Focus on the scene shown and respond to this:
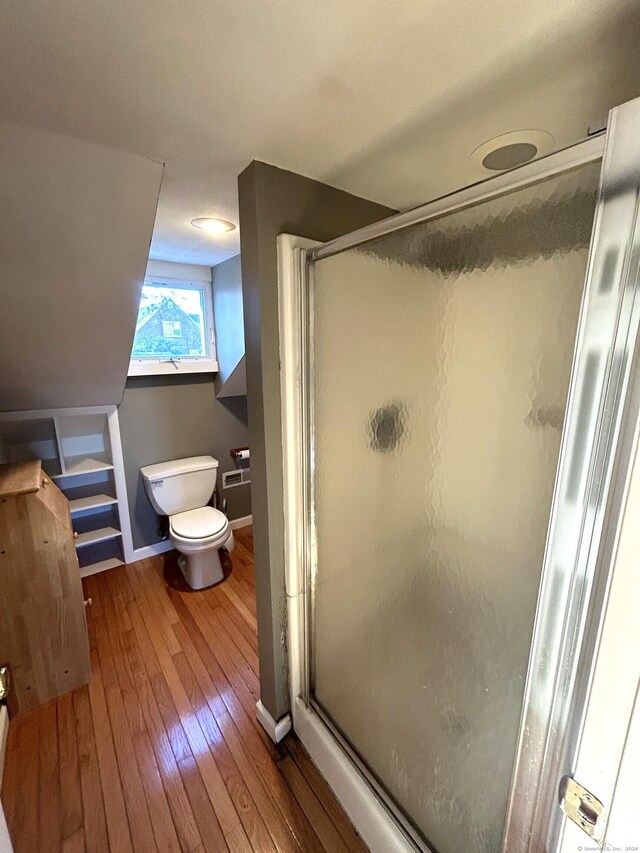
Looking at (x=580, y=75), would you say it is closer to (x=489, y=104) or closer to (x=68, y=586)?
(x=489, y=104)

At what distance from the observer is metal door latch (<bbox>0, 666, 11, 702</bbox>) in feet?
4.70

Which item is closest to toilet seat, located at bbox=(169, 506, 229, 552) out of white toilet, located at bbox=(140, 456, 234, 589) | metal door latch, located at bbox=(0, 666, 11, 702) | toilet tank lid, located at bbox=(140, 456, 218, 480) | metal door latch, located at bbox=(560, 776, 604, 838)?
white toilet, located at bbox=(140, 456, 234, 589)

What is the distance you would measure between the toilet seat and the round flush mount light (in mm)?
2166

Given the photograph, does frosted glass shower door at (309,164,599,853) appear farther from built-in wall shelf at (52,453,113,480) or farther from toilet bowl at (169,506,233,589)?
built-in wall shelf at (52,453,113,480)

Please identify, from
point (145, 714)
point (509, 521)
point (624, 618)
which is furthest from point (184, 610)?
point (624, 618)

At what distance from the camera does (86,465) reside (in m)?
2.35

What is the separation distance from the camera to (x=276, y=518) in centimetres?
125

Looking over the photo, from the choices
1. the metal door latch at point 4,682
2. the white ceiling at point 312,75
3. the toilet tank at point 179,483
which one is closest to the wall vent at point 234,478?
the toilet tank at point 179,483

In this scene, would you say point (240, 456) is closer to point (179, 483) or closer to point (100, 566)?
point (179, 483)

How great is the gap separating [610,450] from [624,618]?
0.71ft

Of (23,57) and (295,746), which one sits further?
(295,746)

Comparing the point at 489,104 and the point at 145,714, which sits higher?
the point at 489,104

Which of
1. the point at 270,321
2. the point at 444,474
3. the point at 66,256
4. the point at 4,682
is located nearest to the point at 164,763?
the point at 4,682

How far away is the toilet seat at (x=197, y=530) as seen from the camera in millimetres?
2156
